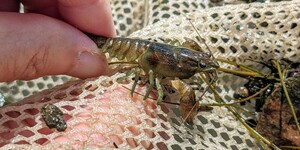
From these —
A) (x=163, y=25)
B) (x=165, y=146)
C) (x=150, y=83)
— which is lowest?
(x=165, y=146)

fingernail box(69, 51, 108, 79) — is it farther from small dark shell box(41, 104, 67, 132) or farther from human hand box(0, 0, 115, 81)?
small dark shell box(41, 104, 67, 132)

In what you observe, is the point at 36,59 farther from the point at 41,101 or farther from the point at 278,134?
the point at 278,134

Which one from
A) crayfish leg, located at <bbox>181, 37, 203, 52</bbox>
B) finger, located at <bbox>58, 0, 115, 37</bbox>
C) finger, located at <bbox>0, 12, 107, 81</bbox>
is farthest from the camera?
crayfish leg, located at <bbox>181, 37, 203, 52</bbox>

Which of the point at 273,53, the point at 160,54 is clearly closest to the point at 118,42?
the point at 160,54

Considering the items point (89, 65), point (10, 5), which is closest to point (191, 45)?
point (89, 65)

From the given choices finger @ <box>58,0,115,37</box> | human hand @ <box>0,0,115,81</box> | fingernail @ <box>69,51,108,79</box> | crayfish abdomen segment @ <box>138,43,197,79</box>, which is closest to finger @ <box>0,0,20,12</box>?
human hand @ <box>0,0,115,81</box>

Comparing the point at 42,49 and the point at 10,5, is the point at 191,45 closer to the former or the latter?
the point at 42,49
